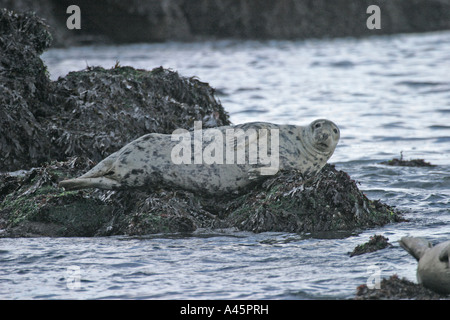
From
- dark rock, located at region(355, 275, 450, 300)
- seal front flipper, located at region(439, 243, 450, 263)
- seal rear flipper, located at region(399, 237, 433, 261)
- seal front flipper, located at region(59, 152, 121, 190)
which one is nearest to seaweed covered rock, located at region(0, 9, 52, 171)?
seal front flipper, located at region(59, 152, 121, 190)

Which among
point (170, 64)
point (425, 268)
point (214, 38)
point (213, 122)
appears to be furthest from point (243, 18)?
point (425, 268)

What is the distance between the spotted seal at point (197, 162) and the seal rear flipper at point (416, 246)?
2069 mm

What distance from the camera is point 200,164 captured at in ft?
21.2

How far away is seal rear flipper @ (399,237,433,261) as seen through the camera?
4566mm

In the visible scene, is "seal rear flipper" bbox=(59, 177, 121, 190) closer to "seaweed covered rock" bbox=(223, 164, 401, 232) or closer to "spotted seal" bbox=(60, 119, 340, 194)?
"spotted seal" bbox=(60, 119, 340, 194)

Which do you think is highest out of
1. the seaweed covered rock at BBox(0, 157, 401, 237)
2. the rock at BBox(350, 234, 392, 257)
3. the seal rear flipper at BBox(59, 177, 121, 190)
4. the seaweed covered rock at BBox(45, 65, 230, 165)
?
the seaweed covered rock at BBox(45, 65, 230, 165)

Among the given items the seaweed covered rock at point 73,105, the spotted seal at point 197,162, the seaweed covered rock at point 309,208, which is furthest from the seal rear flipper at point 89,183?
the seaweed covered rock at point 73,105

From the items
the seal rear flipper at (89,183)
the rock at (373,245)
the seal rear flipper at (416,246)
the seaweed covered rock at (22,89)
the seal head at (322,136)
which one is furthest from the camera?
the seaweed covered rock at (22,89)

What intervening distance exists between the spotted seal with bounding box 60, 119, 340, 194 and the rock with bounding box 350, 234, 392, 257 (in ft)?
4.92

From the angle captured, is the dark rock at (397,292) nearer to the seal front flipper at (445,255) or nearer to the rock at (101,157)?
the seal front flipper at (445,255)

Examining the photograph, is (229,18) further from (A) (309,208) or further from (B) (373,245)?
(B) (373,245)

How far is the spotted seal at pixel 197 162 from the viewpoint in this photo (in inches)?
253

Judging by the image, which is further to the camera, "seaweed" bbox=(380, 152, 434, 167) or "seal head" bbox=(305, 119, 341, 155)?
"seaweed" bbox=(380, 152, 434, 167)
